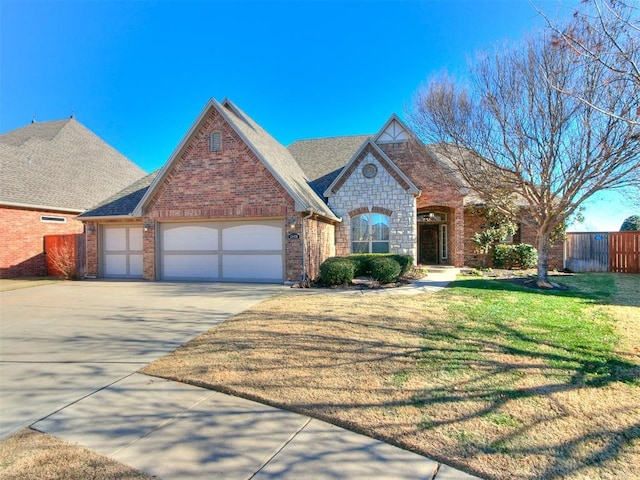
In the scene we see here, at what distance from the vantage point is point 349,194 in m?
16.5

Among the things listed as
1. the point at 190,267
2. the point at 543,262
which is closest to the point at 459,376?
the point at 543,262

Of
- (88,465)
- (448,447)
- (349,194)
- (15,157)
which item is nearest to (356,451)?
(448,447)

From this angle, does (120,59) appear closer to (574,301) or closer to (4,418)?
(4,418)

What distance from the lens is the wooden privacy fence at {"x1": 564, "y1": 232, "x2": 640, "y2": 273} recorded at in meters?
16.2

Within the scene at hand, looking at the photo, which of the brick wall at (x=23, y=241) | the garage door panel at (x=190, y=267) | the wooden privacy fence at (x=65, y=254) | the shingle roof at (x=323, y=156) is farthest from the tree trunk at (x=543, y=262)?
the brick wall at (x=23, y=241)

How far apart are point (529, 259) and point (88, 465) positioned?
61.6 ft

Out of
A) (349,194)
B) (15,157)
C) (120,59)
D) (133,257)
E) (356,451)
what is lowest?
(356,451)

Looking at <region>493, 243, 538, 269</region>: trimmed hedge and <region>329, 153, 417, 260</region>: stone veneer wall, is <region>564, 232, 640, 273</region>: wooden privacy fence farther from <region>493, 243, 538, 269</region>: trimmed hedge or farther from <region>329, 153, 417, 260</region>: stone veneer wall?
<region>329, 153, 417, 260</region>: stone veneer wall

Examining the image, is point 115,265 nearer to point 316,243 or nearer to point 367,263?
point 316,243

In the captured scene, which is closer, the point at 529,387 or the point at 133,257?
the point at 529,387

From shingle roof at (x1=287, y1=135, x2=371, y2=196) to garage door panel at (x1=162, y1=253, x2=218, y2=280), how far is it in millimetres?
6131

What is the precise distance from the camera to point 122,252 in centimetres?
1540

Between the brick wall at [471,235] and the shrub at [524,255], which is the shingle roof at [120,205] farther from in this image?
the shrub at [524,255]

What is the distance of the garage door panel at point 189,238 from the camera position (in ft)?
46.2
